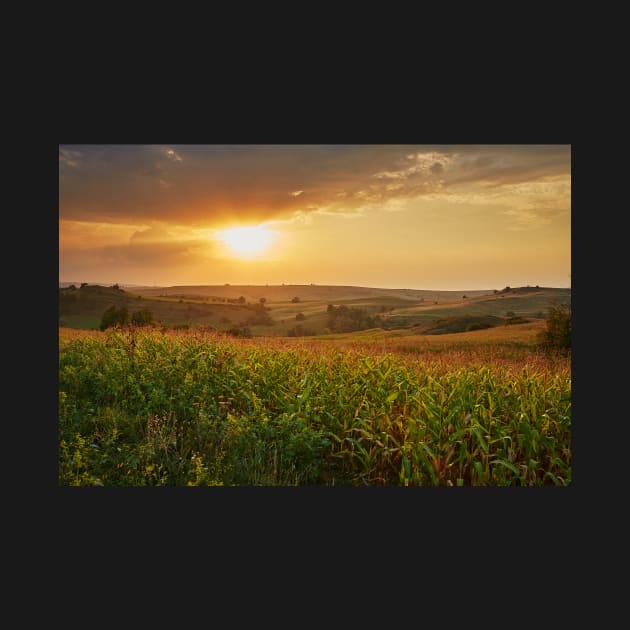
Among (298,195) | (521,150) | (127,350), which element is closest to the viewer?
(521,150)

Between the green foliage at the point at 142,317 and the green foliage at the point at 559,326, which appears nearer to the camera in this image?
the green foliage at the point at 559,326

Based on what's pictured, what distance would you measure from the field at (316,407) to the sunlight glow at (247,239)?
2.02ft

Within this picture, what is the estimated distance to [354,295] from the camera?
700cm

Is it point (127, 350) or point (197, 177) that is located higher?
point (197, 177)

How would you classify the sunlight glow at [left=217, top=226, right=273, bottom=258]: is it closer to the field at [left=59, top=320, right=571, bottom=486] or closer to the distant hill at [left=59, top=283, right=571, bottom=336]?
the distant hill at [left=59, top=283, right=571, bottom=336]

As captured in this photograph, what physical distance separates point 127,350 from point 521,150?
5.92 metres

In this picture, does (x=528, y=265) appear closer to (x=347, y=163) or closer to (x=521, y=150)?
(x=521, y=150)

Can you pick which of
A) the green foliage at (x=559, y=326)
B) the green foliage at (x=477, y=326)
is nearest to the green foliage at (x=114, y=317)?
the green foliage at (x=477, y=326)

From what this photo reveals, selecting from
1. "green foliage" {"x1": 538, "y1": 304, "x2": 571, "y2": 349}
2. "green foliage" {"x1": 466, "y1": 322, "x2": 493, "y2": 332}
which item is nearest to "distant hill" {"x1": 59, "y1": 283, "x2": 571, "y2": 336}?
"green foliage" {"x1": 466, "y1": 322, "x2": 493, "y2": 332}

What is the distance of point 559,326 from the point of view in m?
6.37

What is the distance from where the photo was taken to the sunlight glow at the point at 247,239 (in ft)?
22.9

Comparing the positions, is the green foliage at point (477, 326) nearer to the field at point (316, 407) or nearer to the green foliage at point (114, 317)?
the field at point (316, 407)

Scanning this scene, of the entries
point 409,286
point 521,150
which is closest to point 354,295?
point 409,286

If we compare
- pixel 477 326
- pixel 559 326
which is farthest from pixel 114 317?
pixel 559 326
